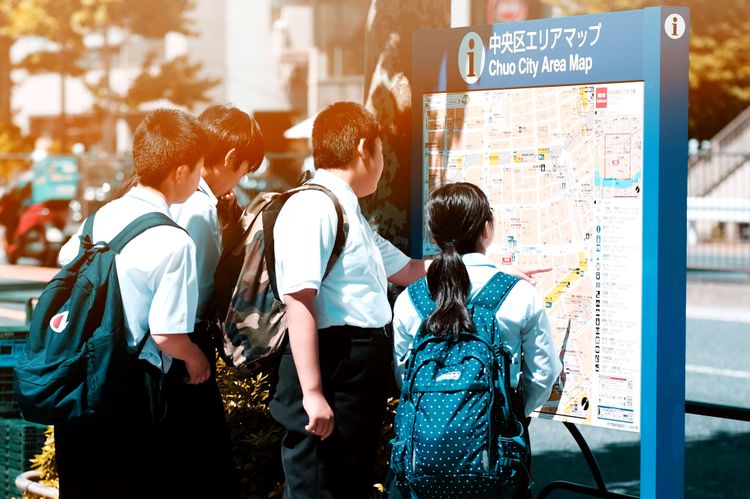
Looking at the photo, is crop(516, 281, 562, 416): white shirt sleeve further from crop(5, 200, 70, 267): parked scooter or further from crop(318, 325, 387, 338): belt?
crop(5, 200, 70, 267): parked scooter

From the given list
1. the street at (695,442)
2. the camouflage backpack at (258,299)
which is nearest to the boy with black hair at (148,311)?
the camouflage backpack at (258,299)

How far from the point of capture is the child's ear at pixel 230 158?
3641 mm

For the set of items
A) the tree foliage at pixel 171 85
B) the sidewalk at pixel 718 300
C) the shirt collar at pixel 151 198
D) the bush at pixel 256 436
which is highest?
the tree foliage at pixel 171 85

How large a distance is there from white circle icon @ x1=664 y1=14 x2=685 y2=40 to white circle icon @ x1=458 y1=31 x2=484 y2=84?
27.0 inches

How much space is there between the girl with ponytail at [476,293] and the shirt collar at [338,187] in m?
0.25

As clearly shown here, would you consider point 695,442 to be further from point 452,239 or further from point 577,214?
point 452,239

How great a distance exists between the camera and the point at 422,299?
3143mm

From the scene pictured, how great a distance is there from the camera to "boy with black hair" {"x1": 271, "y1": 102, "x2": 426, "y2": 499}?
310 cm

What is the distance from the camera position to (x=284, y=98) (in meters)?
43.6

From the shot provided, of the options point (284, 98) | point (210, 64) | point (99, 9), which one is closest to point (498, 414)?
point (99, 9)

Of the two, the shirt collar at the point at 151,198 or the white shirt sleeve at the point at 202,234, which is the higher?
the shirt collar at the point at 151,198

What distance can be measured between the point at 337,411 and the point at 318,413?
14 cm

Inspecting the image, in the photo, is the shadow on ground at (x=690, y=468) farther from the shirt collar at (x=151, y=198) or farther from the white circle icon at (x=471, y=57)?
the shirt collar at (x=151, y=198)

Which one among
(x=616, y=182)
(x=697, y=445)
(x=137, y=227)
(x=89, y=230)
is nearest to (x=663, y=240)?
(x=616, y=182)
